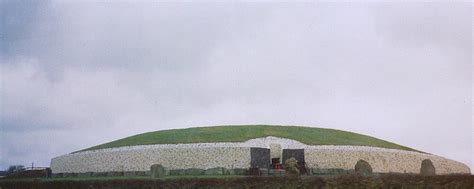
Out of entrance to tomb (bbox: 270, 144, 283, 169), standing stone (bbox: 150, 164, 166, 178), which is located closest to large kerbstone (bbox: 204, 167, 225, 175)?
standing stone (bbox: 150, 164, 166, 178)

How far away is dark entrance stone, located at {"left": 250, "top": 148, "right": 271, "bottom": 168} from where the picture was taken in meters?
40.3

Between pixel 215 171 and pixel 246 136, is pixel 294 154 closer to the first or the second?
pixel 246 136

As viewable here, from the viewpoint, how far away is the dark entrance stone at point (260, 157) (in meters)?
40.3

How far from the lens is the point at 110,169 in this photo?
42.2m

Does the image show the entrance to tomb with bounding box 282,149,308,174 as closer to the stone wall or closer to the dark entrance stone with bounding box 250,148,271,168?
the dark entrance stone with bounding box 250,148,271,168

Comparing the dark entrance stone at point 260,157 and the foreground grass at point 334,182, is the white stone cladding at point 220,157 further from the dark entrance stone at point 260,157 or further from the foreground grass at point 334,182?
the foreground grass at point 334,182

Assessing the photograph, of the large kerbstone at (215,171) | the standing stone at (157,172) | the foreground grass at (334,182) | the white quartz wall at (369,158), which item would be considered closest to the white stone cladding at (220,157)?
the white quartz wall at (369,158)

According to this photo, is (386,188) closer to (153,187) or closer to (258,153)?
A: (153,187)

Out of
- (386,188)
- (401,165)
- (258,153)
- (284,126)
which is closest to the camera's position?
(386,188)

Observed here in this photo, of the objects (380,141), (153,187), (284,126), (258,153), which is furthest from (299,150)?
(153,187)

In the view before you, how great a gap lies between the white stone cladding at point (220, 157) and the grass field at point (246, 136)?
48.5 inches

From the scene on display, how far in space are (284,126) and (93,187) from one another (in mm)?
23636

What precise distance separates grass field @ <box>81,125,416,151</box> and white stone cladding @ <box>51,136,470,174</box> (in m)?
1.23

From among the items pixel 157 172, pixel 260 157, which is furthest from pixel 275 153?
pixel 157 172
